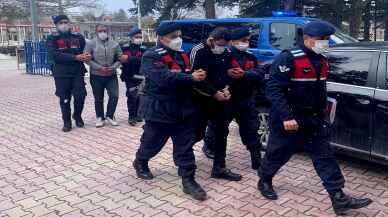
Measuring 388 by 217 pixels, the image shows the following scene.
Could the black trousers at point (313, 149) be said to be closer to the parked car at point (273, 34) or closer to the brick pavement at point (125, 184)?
the brick pavement at point (125, 184)

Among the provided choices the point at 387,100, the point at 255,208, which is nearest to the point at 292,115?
the point at 255,208

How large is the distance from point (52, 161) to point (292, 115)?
3238 millimetres

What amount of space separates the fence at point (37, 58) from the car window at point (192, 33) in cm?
778

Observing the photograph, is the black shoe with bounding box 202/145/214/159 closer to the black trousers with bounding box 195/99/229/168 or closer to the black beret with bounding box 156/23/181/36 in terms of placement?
the black trousers with bounding box 195/99/229/168

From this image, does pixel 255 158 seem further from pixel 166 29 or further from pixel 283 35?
pixel 283 35

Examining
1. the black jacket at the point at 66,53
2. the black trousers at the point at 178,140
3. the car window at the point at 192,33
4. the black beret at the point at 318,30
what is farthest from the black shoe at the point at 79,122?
the black beret at the point at 318,30

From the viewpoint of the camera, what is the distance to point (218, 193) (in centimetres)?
448

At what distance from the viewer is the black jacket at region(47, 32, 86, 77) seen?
7.05 meters

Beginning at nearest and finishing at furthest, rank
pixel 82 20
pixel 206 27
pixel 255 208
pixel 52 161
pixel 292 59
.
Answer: pixel 292 59 < pixel 255 208 < pixel 52 161 < pixel 206 27 < pixel 82 20

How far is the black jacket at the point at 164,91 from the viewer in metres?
4.24

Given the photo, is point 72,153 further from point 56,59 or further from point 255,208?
point 255,208

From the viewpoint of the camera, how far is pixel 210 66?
4.49m

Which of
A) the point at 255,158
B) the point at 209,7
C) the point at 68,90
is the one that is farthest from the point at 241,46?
the point at 209,7

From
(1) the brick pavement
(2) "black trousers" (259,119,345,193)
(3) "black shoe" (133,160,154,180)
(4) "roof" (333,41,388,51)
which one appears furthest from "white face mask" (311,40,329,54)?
(3) "black shoe" (133,160,154,180)
